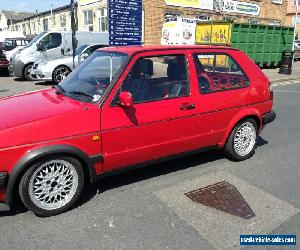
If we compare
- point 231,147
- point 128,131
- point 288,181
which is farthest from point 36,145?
point 288,181

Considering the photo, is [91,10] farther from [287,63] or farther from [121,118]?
[121,118]

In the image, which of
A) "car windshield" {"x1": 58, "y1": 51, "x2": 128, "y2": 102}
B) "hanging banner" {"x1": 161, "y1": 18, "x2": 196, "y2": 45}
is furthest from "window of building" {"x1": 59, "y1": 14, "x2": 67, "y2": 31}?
"car windshield" {"x1": 58, "y1": 51, "x2": 128, "y2": 102}

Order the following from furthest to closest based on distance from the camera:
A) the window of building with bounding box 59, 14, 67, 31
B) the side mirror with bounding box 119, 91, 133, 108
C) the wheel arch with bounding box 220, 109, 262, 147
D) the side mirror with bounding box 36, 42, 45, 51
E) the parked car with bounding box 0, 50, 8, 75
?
the window of building with bounding box 59, 14, 67, 31, the parked car with bounding box 0, 50, 8, 75, the side mirror with bounding box 36, 42, 45, 51, the wheel arch with bounding box 220, 109, 262, 147, the side mirror with bounding box 119, 91, 133, 108

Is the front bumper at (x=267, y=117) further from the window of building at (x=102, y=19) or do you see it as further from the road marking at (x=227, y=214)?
the window of building at (x=102, y=19)

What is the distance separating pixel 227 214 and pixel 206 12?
927 inches

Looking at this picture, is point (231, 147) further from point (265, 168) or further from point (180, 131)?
point (180, 131)

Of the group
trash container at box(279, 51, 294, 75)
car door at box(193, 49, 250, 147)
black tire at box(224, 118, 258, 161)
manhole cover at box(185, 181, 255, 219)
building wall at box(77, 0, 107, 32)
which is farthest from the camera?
building wall at box(77, 0, 107, 32)

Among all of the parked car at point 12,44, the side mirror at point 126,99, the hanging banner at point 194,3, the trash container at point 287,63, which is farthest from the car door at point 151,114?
the hanging banner at point 194,3

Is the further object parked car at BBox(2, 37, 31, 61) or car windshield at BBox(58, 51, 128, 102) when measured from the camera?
parked car at BBox(2, 37, 31, 61)

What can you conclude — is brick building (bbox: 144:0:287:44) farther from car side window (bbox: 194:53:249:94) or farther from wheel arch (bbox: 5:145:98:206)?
wheel arch (bbox: 5:145:98:206)

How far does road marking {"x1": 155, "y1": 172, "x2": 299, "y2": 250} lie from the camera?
10.1ft

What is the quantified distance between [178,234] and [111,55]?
223 cm

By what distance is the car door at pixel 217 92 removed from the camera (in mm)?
4219

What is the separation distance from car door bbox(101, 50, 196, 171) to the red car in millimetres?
11
